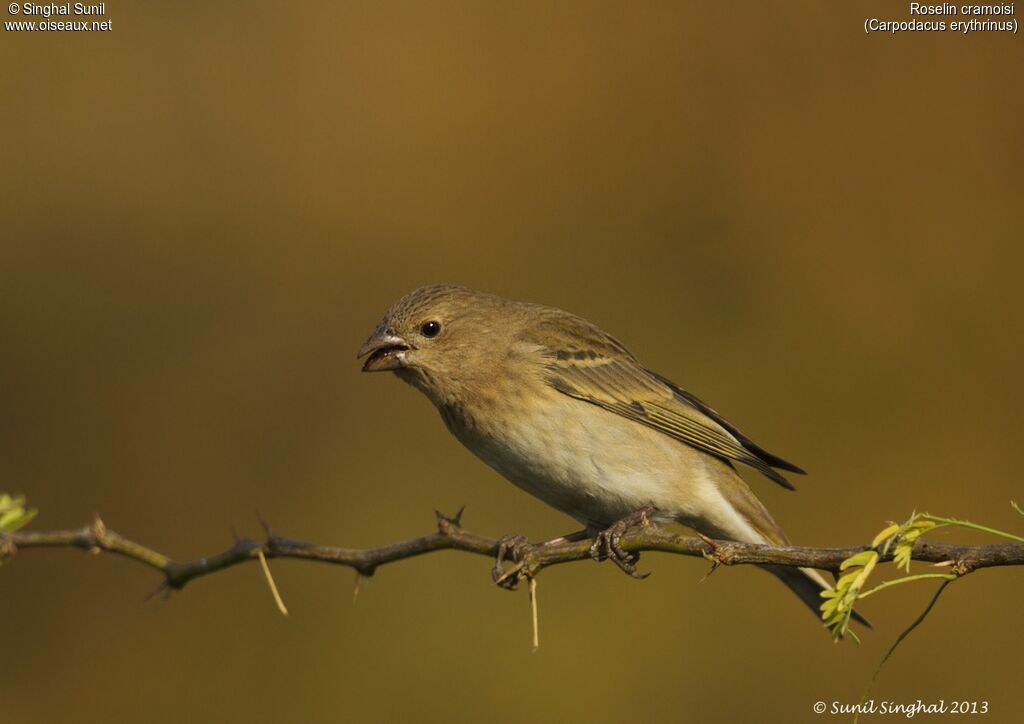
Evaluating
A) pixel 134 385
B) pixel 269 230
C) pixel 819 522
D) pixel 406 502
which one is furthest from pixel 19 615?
pixel 819 522

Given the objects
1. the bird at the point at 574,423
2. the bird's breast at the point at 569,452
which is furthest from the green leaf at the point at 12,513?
the bird's breast at the point at 569,452

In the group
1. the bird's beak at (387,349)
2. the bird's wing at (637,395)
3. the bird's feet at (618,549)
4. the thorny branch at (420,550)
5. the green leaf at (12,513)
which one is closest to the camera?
the thorny branch at (420,550)

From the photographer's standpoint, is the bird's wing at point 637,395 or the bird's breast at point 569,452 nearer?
the bird's breast at point 569,452

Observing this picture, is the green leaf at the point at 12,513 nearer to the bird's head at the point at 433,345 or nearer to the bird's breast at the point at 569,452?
the bird's head at the point at 433,345

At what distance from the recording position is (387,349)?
223 inches

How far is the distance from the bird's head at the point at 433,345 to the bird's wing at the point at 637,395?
0.35 metres

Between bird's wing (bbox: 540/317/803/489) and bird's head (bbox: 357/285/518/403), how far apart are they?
35cm

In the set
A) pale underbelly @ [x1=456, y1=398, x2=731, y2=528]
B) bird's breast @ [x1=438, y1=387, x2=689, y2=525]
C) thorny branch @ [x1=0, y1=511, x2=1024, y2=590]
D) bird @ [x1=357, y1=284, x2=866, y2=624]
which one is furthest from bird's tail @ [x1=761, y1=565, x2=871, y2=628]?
thorny branch @ [x1=0, y1=511, x2=1024, y2=590]

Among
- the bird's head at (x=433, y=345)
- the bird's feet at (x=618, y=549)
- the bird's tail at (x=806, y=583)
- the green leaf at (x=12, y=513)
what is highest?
the bird's head at (x=433, y=345)

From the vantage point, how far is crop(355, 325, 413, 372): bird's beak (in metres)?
5.62

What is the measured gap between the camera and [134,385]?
8625 millimetres

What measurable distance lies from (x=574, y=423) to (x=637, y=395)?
525 mm

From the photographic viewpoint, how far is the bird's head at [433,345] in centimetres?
564

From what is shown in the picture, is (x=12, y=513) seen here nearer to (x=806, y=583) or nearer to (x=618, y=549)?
(x=618, y=549)
